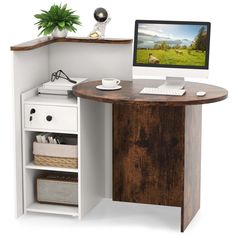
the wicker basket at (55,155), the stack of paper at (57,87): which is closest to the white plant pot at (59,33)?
the stack of paper at (57,87)

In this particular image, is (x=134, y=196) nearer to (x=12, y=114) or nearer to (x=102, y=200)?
(x=102, y=200)

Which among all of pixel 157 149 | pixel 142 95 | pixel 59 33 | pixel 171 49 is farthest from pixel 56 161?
pixel 171 49

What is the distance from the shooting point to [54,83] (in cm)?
599

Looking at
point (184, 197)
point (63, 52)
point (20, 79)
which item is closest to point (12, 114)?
point (20, 79)

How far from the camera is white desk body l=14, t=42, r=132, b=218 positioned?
581 centimetres

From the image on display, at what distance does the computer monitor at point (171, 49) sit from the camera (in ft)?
18.9

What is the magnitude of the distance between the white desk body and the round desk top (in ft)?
0.41

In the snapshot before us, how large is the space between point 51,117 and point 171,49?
93 cm

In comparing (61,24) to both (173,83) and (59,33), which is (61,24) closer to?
(59,33)

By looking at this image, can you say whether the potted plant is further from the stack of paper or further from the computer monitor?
the computer monitor

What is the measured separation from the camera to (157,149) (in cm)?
591

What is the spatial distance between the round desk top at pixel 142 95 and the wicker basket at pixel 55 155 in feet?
1.36

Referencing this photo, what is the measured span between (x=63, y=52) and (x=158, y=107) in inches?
34.5

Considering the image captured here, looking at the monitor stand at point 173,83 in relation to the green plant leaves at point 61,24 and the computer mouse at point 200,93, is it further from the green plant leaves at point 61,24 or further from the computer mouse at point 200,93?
the green plant leaves at point 61,24
